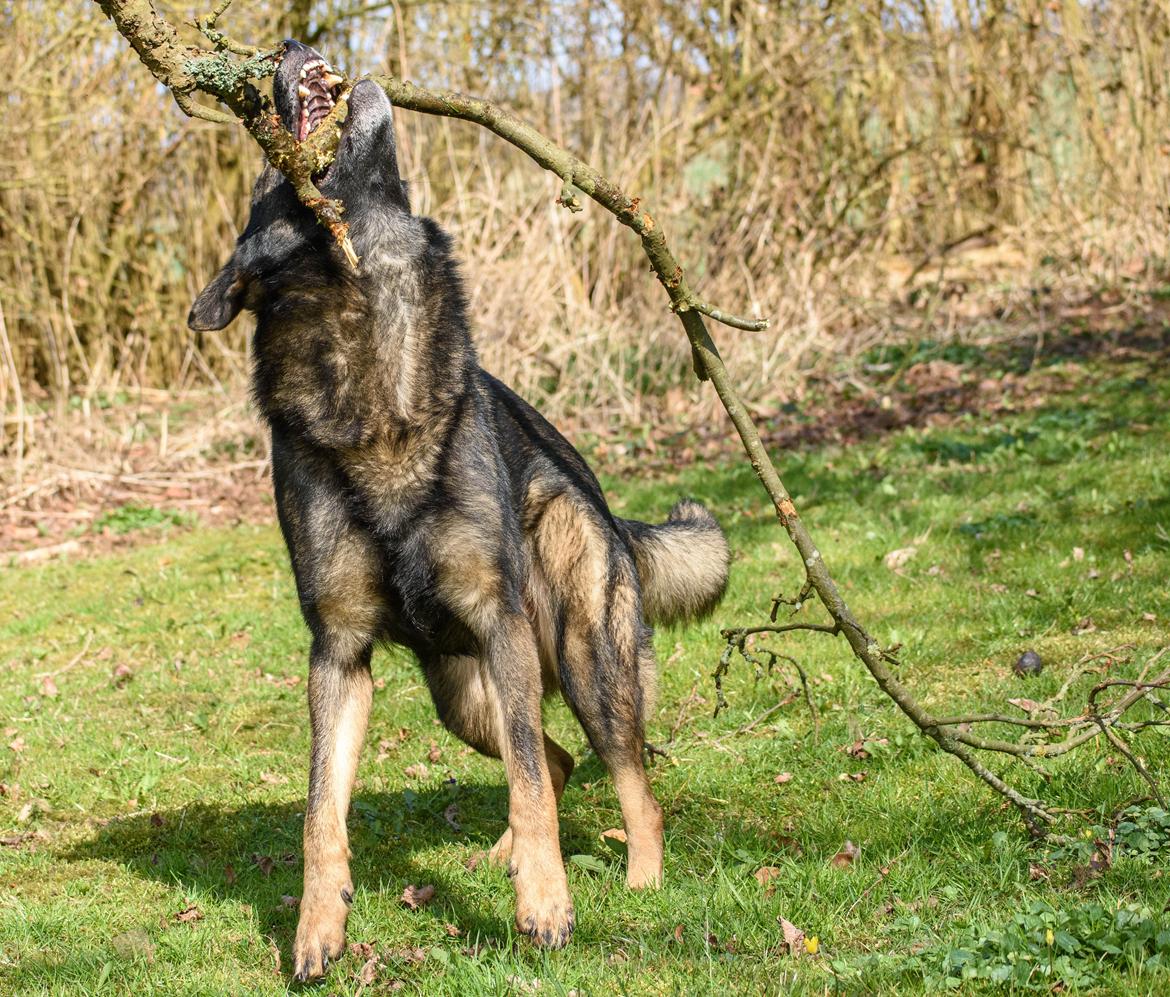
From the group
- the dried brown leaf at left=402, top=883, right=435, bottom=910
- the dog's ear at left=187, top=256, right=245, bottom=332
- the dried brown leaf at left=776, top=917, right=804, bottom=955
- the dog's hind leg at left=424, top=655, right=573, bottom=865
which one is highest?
the dog's ear at left=187, top=256, right=245, bottom=332

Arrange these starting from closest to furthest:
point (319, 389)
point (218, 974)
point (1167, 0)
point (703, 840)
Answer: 1. point (218, 974)
2. point (319, 389)
3. point (703, 840)
4. point (1167, 0)

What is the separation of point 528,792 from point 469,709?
921 mm

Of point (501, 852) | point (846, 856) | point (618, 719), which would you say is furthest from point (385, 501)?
point (846, 856)

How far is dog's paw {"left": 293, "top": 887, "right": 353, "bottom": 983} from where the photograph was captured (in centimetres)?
353

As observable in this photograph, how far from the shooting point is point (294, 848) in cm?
472

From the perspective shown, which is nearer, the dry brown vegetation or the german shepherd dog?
the german shepherd dog

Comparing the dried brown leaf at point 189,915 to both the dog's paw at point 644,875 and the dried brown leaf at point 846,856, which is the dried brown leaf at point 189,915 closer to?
the dog's paw at point 644,875

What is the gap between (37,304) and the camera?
14.2 m

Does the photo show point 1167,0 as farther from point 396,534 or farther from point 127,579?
point 396,534

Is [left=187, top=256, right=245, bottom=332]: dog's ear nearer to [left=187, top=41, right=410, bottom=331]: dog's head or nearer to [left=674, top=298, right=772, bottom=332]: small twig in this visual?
[left=187, top=41, right=410, bottom=331]: dog's head

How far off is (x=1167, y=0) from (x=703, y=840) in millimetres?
11610

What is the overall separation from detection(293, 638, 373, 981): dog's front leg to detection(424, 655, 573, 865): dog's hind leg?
1.59ft

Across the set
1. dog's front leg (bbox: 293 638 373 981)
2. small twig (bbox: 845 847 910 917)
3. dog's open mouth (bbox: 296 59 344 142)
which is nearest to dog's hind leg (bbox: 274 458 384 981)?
dog's front leg (bbox: 293 638 373 981)

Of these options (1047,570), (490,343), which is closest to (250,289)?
(1047,570)
